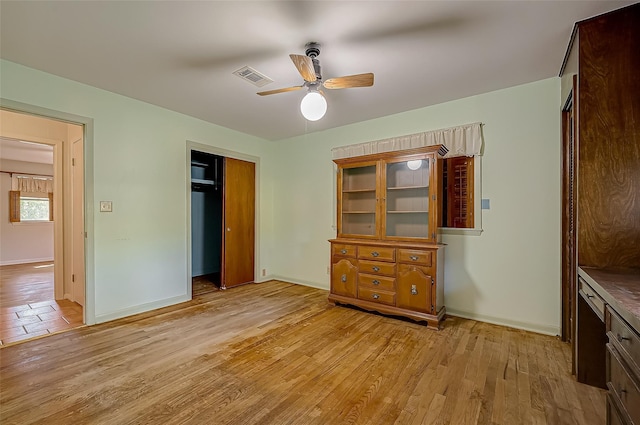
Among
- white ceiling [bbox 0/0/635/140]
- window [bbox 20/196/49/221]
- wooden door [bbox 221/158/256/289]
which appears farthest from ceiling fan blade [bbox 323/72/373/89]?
window [bbox 20/196/49/221]

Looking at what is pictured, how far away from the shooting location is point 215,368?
211 centimetres

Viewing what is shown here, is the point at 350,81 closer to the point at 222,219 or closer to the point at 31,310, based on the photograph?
the point at 222,219

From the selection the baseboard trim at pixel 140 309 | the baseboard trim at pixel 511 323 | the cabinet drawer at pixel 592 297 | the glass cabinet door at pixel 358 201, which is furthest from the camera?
the glass cabinet door at pixel 358 201

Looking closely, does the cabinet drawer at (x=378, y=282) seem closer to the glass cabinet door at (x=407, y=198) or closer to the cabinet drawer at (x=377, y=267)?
the cabinet drawer at (x=377, y=267)

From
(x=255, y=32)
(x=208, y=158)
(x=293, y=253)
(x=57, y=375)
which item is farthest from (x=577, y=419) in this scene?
(x=208, y=158)

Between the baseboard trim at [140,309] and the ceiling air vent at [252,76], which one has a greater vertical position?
the ceiling air vent at [252,76]

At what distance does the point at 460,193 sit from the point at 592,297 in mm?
1783

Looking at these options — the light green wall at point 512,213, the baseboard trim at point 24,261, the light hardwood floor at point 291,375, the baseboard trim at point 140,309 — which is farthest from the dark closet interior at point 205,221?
the baseboard trim at point 24,261

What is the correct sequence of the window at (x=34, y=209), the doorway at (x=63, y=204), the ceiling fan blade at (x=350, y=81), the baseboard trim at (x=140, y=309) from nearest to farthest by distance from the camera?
the ceiling fan blade at (x=350, y=81), the baseboard trim at (x=140, y=309), the doorway at (x=63, y=204), the window at (x=34, y=209)

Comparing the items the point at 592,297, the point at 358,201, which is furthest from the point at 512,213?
the point at 358,201

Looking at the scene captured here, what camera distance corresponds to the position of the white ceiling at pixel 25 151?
17.1ft

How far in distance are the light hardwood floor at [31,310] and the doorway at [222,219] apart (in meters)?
1.42

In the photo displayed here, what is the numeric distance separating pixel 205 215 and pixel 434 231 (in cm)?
415

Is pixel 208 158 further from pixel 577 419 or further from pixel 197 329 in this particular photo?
pixel 577 419
